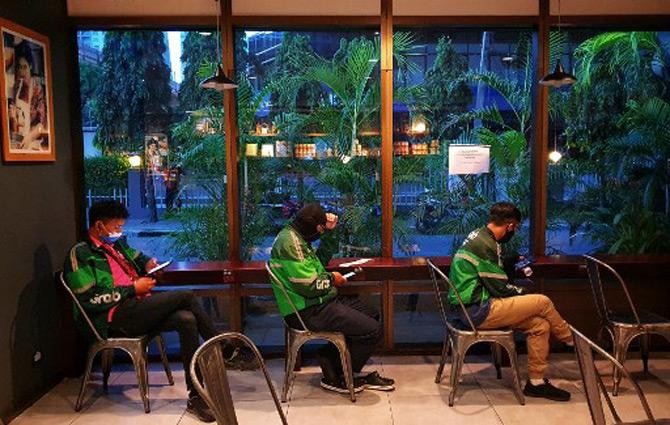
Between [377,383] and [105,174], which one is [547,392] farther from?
[105,174]

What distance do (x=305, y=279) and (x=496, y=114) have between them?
7.21 ft

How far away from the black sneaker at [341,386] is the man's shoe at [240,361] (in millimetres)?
553

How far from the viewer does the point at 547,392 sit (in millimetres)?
3221

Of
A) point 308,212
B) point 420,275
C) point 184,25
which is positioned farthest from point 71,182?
point 420,275

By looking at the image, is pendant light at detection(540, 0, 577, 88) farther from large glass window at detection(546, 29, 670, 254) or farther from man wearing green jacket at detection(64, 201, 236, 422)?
man wearing green jacket at detection(64, 201, 236, 422)

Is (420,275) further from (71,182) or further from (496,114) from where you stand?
(71,182)

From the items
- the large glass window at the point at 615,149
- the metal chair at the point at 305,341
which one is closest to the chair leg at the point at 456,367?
the metal chair at the point at 305,341

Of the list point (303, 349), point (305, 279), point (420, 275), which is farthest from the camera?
point (303, 349)

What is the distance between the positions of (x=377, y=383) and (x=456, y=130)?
2.04 meters

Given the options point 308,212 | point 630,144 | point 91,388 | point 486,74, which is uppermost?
point 486,74

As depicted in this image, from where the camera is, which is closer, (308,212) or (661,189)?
(308,212)

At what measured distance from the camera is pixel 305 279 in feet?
10.3

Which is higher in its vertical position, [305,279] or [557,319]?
[305,279]

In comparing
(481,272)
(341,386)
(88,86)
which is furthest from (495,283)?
(88,86)
